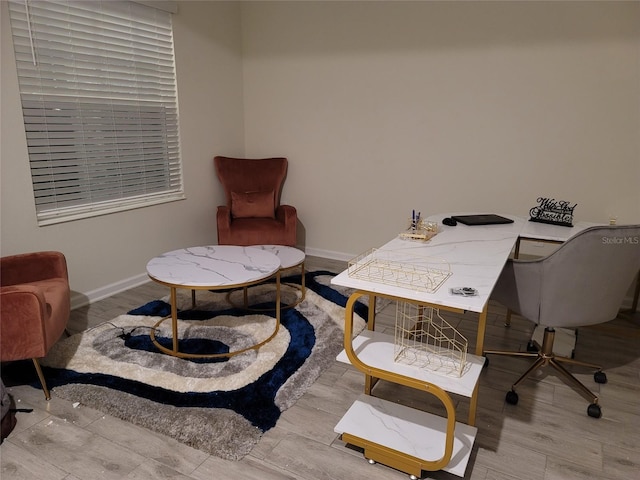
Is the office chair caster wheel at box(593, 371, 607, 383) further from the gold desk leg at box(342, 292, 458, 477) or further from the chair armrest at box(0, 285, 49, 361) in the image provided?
the chair armrest at box(0, 285, 49, 361)

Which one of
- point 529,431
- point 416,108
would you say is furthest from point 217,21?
point 529,431

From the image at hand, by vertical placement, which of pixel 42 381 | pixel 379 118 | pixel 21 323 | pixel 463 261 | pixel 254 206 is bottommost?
pixel 42 381

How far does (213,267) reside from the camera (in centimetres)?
275

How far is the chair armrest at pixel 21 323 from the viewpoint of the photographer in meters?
2.17

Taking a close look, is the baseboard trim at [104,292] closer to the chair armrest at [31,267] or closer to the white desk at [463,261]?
the chair armrest at [31,267]

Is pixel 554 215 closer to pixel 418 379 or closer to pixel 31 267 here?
pixel 418 379

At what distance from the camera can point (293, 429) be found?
2.11m

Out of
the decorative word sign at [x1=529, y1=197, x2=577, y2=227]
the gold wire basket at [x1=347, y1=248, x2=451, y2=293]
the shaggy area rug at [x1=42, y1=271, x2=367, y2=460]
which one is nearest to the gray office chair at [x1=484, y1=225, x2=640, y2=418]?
the gold wire basket at [x1=347, y1=248, x2=451, y2=293]

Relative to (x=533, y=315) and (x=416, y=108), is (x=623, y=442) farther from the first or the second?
(x=416, y=108)

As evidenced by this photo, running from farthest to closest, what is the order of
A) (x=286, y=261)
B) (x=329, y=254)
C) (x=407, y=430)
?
(x=329, y=254), (x=286, y=261), (x=407, y=430)

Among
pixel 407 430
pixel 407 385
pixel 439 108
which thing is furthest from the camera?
pixel 439 108

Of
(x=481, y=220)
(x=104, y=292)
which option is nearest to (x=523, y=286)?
(x=481, y=220)

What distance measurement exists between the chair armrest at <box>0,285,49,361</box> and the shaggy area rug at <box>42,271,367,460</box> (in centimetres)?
29

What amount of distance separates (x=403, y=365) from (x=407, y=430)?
32 cm
